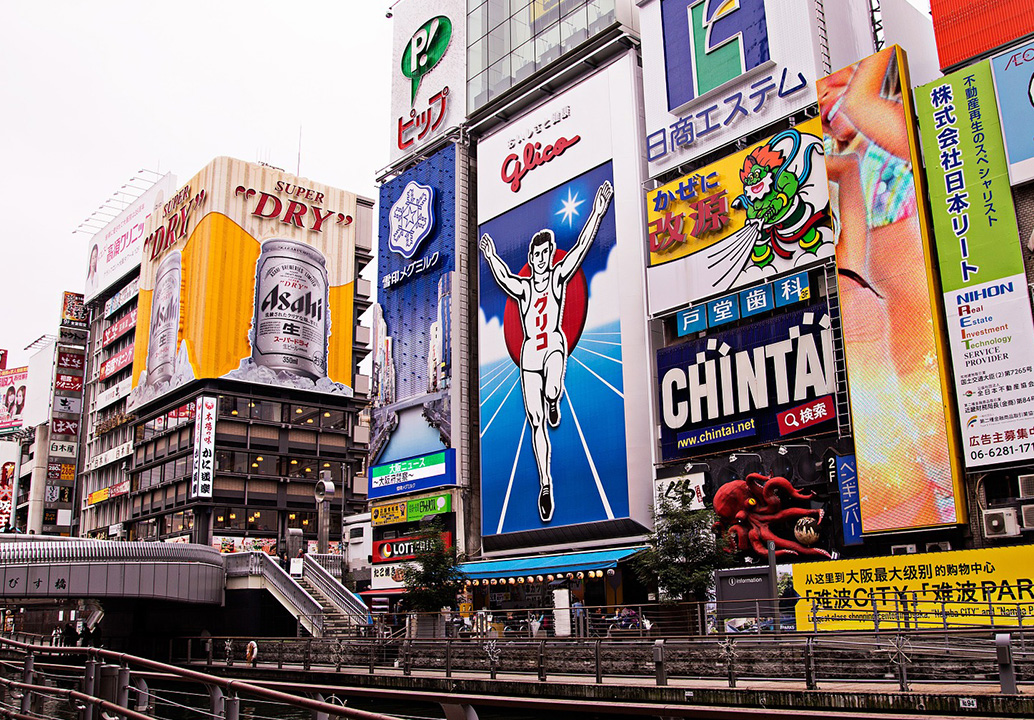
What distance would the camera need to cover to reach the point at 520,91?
5903 cm

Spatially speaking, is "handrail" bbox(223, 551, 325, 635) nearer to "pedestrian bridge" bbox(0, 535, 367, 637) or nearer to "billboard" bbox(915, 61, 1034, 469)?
"pedestrian bridge" bbox(0, 535, 367, 637)

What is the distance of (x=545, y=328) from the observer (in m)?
52.2

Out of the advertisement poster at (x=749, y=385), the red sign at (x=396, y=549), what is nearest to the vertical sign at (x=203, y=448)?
the red sign at (x=396, y=549)

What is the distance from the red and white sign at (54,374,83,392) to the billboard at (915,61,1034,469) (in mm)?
106456

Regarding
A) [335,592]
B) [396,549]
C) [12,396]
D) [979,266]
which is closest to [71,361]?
[12,396]

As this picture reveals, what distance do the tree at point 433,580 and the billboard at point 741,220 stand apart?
15506mm

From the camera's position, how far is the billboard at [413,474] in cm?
5681

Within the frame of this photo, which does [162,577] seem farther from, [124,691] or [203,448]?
[203,448]

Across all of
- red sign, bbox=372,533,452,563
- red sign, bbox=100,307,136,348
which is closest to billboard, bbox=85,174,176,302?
red sign, bbox=100,307,136,348

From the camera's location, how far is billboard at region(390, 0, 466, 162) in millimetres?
64500

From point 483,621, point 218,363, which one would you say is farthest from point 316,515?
point 483,621

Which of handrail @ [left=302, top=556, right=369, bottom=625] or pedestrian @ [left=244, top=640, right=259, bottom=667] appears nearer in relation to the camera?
pedestrian @ [left=244, top=640, right=259, bottom=667]

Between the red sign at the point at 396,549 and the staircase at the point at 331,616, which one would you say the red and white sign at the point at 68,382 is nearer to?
the red sign at the point at 396,549

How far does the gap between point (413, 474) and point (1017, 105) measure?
3780 centimetres
